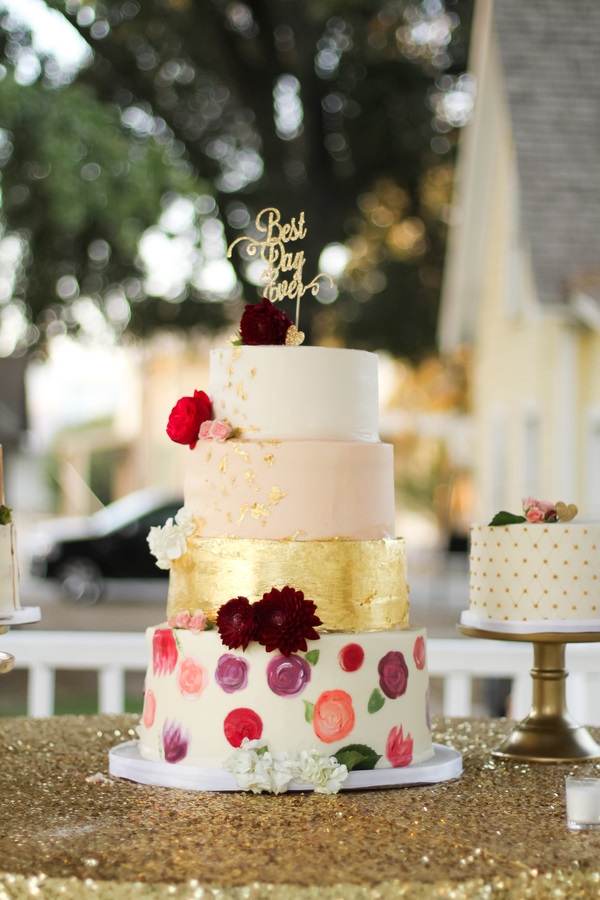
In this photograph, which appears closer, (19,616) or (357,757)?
(357,757)

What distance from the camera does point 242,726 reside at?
3.35 metres

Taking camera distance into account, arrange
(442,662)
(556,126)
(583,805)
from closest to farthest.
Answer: (583,805), (442,662), (556,126)

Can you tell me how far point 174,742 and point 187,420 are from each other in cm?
87

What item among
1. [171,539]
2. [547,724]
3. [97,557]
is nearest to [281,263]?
[171,539]

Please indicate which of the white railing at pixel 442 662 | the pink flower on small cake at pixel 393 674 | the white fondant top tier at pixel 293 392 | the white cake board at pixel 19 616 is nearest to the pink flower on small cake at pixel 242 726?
the pink flower on small cake at pixel 393 674

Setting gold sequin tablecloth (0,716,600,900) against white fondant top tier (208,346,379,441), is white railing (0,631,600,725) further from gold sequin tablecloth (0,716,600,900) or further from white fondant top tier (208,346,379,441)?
white fondant top tier (208,346,379,441)

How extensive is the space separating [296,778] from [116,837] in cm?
67

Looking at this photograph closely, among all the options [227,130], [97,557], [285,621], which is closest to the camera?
[285,621]

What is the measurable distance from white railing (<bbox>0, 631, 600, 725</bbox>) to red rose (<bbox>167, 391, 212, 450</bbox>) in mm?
1988

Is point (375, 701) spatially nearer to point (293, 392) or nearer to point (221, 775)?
point (221, 775)

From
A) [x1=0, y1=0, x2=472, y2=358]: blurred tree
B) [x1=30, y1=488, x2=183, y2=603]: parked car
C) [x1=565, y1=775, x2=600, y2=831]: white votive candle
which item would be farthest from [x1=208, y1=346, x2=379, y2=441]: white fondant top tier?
[x1=30, y1=488, x2=183, y2=603]: parked car

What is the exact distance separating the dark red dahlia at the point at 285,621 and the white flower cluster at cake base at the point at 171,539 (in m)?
0.32

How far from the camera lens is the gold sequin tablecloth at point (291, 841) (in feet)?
7.96

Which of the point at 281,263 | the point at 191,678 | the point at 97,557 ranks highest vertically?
the point at 281,263
